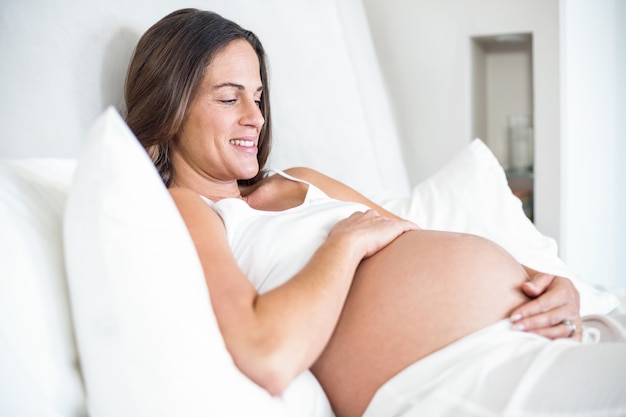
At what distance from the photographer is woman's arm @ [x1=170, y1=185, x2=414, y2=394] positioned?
0.89 m

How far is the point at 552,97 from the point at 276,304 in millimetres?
1870

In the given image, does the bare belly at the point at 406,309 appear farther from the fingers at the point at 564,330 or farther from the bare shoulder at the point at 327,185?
the bare shoulder at the point at 327,185

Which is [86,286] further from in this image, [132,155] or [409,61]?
[409,61]

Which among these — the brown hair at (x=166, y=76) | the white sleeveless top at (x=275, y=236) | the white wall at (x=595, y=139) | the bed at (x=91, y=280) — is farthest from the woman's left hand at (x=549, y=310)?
the white wall at (x=595, y=139)

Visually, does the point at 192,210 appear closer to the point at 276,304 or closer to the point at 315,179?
the point at 276,304

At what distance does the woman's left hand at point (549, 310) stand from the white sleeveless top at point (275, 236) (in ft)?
1.18

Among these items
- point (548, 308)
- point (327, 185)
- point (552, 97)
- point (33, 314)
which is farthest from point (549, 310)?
point (552, 97)

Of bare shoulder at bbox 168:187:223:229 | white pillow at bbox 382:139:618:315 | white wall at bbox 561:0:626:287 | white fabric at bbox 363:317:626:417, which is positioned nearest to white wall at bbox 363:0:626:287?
white wall at bbox 561:0:626:287

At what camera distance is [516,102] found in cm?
287

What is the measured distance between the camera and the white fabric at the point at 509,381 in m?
0.86

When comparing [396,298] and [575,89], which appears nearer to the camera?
[396,298]

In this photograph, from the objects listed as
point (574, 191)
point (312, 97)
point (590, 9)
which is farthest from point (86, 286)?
point (590, 9)

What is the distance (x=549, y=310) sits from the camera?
1.13 m

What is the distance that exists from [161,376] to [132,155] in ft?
0.92
